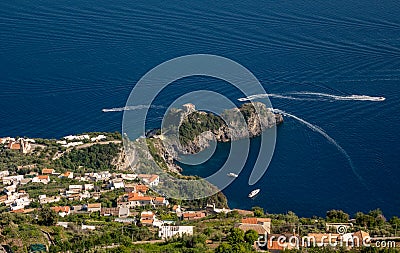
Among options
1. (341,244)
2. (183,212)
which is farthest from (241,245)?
(183,212)

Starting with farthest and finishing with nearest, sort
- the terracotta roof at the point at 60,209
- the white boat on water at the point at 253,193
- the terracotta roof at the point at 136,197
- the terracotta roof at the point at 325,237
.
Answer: the white boat on water at the point at 253,193 → the terracotta roof at the point at 136,197 → the terracotta roof at the point at 60,209 → the terracotta roof at the point at 325,237

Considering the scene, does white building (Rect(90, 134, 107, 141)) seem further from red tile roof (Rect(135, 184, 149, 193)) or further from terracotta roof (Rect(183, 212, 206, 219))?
terracotta roof (Rect(183, 212, 206, 219))

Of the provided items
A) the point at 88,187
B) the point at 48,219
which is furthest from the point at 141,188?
the point at 48,219

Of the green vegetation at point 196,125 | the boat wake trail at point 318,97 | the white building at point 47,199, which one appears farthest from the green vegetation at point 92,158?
the boat wake trail at point 318,97

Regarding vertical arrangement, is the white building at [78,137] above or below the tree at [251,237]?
above

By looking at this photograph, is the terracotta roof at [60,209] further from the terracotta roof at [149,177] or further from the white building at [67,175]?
the terracotta roof at [149,177]

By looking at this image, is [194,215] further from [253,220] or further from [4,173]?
[4,173]

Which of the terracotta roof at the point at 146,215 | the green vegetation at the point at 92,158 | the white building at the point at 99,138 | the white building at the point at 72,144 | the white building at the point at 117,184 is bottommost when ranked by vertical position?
the terracotta roof at the point at 146,215

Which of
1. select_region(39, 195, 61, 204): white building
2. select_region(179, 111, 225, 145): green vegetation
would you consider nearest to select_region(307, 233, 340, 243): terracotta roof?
select_region(39, 195, 61, 204): white building
